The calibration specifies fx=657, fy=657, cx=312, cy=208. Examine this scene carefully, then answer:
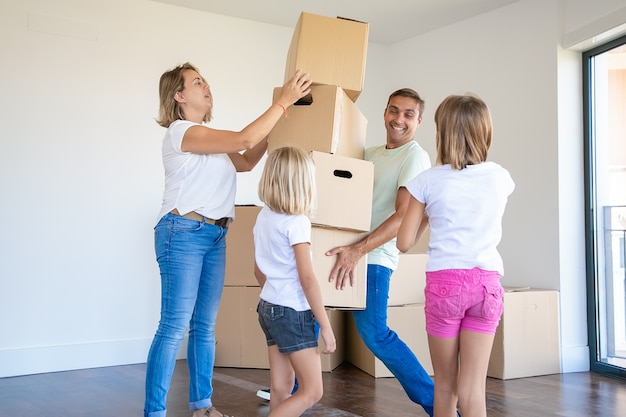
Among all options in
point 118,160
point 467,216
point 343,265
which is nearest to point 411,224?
point 467,216

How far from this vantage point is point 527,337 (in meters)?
3.68

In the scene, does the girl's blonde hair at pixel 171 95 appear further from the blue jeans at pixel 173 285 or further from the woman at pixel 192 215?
the blue jeans at pixel 173 285

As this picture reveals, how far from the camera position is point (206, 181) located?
2.26 m

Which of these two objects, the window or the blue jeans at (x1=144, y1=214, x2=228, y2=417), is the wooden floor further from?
the blue jeans at (x1=144, y1=214, x2=228, y2=417)

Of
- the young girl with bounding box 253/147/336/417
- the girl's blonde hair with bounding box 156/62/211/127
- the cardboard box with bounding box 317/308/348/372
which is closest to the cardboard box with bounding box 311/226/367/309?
the young girl with bounding box 253/147/336/417

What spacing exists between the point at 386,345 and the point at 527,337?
166cm

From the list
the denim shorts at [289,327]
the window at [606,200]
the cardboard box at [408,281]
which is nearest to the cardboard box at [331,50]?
the denim shorts at [289,327]

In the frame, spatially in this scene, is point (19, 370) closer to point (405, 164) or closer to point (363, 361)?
point (363, 361)

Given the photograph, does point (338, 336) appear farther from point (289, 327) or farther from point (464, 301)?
point (464, 301)

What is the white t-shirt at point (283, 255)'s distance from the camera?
6.32ft

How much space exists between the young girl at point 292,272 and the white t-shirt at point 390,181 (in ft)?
1.61

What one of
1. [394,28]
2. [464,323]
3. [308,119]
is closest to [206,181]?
[308,119]

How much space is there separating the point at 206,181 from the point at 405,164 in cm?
72

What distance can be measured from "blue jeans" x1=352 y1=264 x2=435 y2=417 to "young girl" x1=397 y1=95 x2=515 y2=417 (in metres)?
0.49
